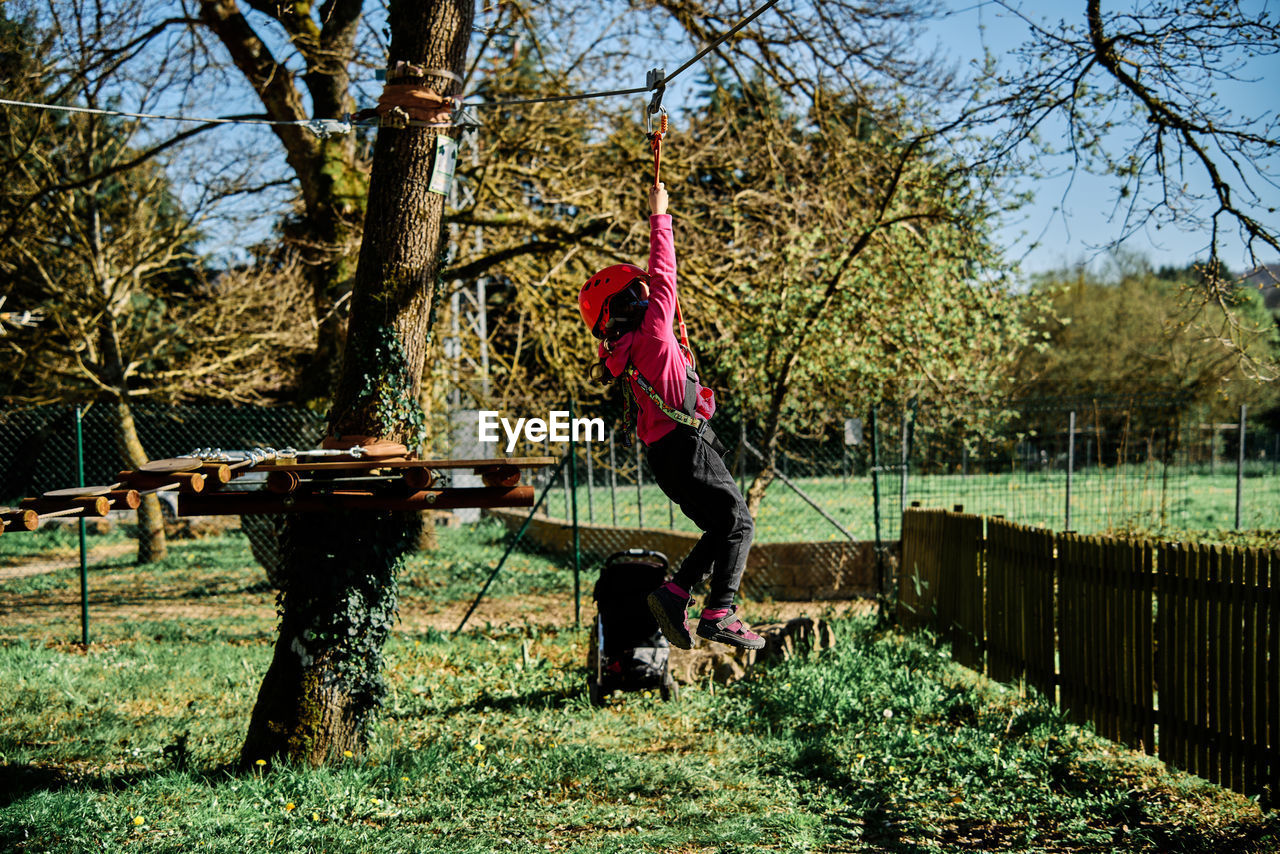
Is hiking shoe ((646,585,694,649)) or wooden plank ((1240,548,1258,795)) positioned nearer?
hiking shoe ((646,585,694,649))

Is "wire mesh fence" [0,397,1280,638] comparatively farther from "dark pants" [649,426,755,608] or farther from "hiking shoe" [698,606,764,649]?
"hiking shoe" [698,606,764,649]

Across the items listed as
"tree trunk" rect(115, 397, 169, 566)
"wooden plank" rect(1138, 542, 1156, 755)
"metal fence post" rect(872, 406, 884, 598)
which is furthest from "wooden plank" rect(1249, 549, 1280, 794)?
"tree trunk" rect(115, 397, 169, 566)

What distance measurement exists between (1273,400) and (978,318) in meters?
26.1

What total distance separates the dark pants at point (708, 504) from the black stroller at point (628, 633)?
2798 mm

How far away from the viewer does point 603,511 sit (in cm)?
1894

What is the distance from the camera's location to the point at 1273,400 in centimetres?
3103

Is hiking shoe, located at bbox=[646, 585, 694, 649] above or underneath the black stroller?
above

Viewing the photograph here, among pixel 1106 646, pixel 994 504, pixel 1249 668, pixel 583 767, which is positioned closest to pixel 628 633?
pixel 583 767

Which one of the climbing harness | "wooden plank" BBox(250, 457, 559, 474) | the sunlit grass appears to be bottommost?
the sunlit grass

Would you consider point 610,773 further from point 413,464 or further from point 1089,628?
point 1089,628

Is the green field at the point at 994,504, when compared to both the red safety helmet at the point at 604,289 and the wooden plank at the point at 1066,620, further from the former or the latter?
the red safety helmet at the point at 604,289

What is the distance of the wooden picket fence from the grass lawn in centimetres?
24

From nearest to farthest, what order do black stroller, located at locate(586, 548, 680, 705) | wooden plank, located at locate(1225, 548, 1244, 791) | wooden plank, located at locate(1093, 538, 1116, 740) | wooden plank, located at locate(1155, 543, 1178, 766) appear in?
wooden plank, located at locate(1225, 548, 1244, 791) → wooden plank, located at locate(1155, 543, 1178, 766) → wooden plank, located at locate(1093, 538, 1116, 740) → black stroller, located at locate(586, 548, 680, 705)

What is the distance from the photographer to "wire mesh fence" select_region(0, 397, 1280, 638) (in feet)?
37.6
